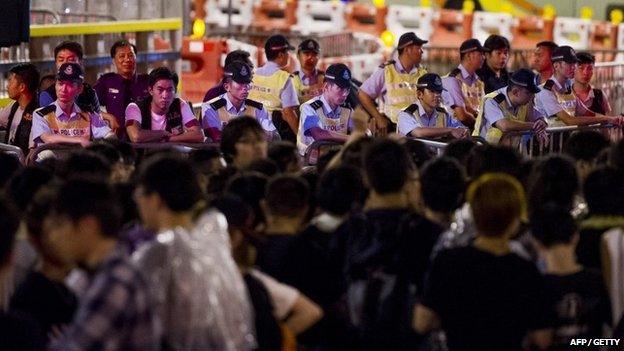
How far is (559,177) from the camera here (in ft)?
29.5

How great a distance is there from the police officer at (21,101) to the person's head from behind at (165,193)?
7870 millimetres

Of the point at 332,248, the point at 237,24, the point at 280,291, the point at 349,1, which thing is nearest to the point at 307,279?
the point at 332,248

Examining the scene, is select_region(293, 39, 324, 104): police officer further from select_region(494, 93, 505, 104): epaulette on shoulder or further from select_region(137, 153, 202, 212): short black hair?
select_region(137, 153, 202, 212): short black hair

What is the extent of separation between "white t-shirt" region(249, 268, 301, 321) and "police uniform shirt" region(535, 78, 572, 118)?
33.1ft

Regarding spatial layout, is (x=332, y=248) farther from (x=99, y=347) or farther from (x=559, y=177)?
(x=99, y=347)

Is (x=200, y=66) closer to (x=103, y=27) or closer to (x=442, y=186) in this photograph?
(x=103, y=27)

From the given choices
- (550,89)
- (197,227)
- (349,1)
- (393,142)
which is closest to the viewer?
(197,227)

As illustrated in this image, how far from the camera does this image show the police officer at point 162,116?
577 inches

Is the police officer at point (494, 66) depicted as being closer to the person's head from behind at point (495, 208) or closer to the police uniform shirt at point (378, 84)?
the police uniform shirt at point (378, 84)

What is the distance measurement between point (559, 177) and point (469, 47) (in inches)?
365

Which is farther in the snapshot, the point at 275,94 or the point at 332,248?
the point at 275,94

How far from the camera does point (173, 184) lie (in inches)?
287

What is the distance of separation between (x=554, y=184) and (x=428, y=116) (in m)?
7.01

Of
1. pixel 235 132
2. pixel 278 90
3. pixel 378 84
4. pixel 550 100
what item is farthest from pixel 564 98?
pixel 235 132
